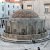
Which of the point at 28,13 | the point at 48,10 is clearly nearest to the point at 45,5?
the point at 48,10

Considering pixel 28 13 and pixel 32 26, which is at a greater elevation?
pixel 28 13

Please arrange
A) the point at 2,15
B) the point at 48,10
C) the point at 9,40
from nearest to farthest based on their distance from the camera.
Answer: the point at 9,40, the point at 48,10, the point at 2,15

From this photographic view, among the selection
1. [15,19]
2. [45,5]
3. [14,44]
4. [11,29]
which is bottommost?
[14,44]

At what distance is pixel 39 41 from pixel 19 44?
79.4 inches

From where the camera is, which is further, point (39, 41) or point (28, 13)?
point (28, 13)

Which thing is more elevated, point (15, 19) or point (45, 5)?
point (45, 5)

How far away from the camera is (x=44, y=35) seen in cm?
1568

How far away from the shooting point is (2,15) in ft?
106

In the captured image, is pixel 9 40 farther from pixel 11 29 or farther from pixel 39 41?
pixel 39 41

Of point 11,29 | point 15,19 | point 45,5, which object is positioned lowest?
point 11,29

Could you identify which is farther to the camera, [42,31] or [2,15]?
[2,15]

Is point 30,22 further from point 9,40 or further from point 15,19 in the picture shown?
point 9,40

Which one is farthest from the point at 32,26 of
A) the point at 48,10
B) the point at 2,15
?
the point at 2,15

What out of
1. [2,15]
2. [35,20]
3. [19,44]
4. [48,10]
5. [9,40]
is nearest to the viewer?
[19,44]
